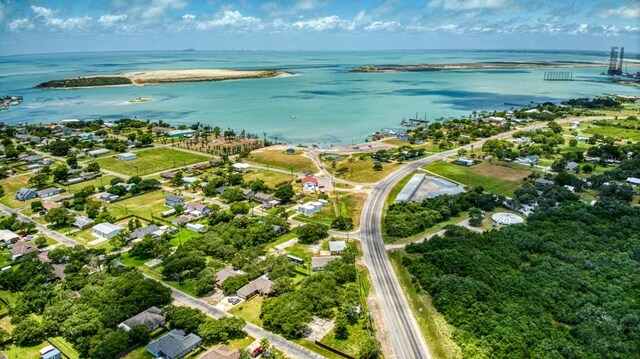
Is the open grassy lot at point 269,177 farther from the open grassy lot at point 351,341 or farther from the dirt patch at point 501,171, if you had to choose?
the open grassy lot at point 351,341

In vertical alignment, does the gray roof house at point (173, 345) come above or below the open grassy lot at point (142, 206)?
below

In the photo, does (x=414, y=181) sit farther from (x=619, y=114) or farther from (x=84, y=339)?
(x=619, y=114)

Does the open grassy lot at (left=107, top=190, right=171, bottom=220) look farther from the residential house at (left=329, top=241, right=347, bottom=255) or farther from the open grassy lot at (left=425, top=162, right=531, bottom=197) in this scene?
the open grassy lot at (left=425, top=162, right=531, bottom=197)

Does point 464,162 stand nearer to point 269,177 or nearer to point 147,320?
point 269,177

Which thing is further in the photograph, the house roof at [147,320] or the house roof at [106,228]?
the house roof at [106,228]

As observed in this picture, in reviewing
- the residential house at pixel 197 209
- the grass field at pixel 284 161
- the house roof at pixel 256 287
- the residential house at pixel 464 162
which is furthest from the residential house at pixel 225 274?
the residential house at pixel 464 162

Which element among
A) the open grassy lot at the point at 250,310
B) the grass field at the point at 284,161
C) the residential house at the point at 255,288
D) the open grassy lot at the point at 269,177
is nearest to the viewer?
the open grassy lot at the point at 250,310
